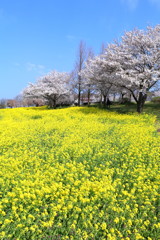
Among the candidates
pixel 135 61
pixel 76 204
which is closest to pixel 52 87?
pixel 135 61

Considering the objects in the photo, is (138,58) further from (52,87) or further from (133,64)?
(52,87)

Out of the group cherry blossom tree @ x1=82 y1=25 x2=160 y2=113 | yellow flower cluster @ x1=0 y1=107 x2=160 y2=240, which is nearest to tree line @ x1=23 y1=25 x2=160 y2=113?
cherry blossom tree @ x1=82 y1=25 x2=160 y2=113

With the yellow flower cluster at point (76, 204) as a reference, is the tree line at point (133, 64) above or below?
above

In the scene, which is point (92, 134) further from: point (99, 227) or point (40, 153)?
point (99, 227)

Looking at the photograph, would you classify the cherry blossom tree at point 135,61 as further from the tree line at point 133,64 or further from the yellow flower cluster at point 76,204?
the yellow flower cluster at point 76,204

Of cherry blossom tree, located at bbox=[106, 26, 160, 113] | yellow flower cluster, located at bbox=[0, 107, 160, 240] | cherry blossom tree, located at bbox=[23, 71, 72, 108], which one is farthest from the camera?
cherry blossom tree, located at bbox=[23, 71, 72, 108]

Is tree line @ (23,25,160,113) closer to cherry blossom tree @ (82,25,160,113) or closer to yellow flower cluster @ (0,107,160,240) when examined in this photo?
cherry blossom tree @ (82,25,160,113)

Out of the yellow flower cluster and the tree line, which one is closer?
the yellow flower cluster

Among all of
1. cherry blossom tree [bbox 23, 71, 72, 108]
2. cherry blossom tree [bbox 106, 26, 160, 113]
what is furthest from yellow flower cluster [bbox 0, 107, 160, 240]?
cherry blossom tree [bbox 23, 71, 72, 108]

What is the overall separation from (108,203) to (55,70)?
134ft

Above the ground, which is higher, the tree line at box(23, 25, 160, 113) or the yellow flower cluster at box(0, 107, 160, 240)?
the tree line at box(23, 25, 160, 113)

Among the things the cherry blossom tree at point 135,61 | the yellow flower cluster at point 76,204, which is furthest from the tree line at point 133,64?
the yellow flower cluster at point 76,204

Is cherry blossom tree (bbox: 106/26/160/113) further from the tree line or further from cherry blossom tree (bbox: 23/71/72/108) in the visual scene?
cherry blossom tree (bbox: 23/71/72/108)

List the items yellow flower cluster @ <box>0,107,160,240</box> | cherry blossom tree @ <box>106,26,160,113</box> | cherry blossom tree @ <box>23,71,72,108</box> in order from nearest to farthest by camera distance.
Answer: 1. yellow flower cluster @ <box>0,107,160,240</box>
2. cherry blossom tree @ <box>106,26,160,113</box>
3. cherry blossom tree @ <box>23,71,72,108</box>
